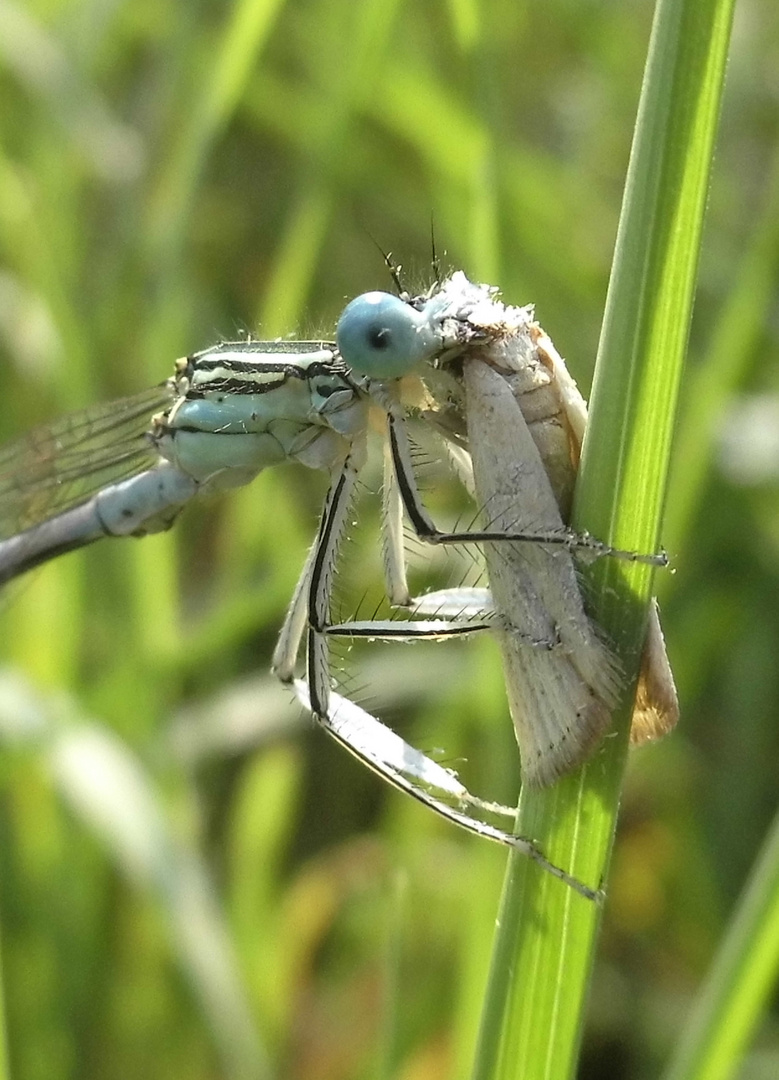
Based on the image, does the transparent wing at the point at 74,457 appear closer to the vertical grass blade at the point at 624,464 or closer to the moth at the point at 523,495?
the moth at the point at 523,495

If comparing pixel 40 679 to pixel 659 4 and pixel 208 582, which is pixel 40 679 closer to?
pixel 208 582

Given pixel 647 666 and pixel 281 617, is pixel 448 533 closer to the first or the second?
pixel 647 666

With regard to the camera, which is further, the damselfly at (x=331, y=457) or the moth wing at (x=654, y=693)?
the damselfly at (x=331, y=457)

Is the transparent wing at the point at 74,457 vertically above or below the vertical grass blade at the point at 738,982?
above

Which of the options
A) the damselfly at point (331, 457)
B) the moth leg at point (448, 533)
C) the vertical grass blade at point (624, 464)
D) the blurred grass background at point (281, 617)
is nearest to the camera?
the vertical grass blade at point (624, 464)

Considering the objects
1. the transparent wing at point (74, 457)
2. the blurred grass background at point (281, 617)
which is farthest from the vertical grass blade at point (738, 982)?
the transparent wing at point (74, 457)

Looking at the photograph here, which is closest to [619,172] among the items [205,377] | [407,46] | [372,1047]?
[407,46]

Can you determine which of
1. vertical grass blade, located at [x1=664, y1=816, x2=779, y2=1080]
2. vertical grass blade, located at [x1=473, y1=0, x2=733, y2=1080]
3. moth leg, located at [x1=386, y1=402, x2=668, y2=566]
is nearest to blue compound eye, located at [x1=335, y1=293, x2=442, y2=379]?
moth leg, located at [x1=386, y1=402, x2=668, y2=566]

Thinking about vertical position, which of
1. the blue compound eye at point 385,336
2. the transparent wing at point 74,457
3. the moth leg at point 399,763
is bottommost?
the moth leg at point 399,763

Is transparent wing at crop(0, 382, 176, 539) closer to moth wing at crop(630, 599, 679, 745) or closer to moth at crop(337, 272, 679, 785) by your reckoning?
moth at crop(337, 272, 679, 785)
